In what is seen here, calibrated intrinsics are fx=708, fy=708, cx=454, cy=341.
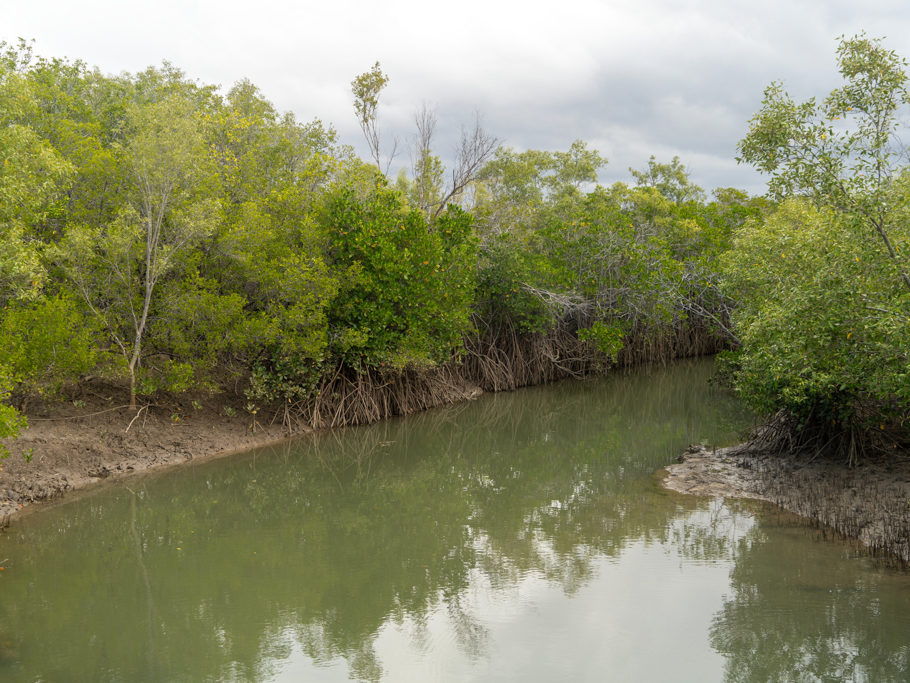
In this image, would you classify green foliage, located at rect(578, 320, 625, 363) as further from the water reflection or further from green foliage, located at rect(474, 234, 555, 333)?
the water reflection

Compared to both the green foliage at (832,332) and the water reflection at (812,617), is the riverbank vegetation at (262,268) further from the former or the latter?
the water reflection at (812,617)

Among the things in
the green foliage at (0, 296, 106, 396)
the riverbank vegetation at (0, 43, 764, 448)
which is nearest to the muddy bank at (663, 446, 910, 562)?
the riverbank vegetation at (0, 43, 764, 448)

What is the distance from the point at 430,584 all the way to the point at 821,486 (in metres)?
6.40

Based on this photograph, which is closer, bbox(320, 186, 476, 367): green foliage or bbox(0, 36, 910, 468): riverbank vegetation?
bbox(0, 36, 910, 468): riverbank vegetation

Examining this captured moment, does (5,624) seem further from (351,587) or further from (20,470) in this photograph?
(20,470)

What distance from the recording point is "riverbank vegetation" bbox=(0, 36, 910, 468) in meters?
8.73

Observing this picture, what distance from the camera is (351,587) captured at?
8266 millimetres

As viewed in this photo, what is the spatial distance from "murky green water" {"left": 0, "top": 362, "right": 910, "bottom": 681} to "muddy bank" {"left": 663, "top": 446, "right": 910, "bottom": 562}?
517 mm

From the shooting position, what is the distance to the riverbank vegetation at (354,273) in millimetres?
8734

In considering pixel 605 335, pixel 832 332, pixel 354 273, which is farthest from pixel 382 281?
pixel 832 332

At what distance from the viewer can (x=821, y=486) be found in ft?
35.4

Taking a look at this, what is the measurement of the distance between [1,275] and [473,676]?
29.7 ft

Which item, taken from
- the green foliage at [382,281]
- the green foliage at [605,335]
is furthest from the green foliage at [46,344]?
the green foliage at [605,335]

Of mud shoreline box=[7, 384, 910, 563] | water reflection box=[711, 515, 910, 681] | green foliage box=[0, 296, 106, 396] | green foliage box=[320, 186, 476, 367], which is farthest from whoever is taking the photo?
green foliage box=[320, 186, 476, 367]
